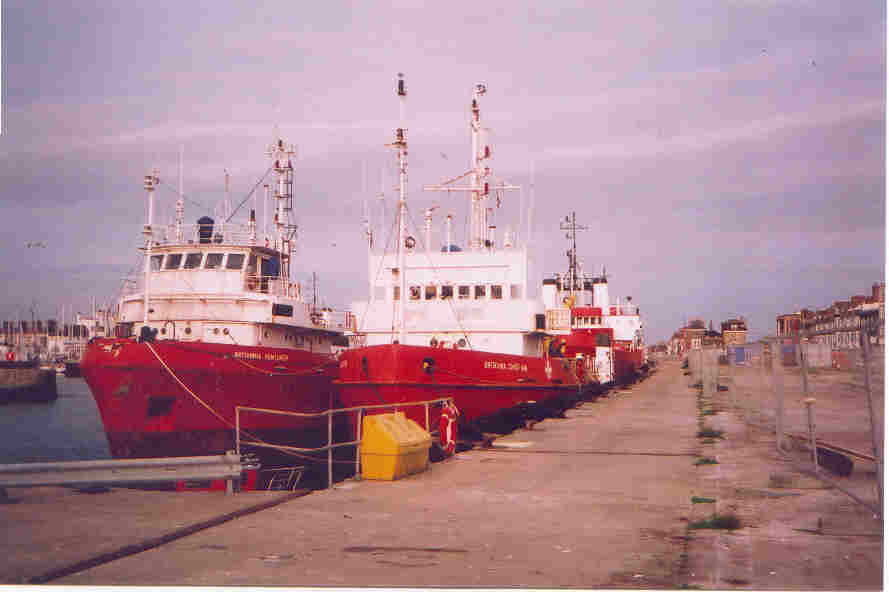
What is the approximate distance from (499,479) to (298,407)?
10548 mm

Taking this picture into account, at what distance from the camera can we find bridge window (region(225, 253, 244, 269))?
22.2 m

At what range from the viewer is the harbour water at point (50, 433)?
29328mm

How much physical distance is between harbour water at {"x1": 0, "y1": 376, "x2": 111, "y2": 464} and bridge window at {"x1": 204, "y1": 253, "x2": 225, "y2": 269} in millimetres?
7505

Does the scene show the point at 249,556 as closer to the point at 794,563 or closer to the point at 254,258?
the point at 794,563

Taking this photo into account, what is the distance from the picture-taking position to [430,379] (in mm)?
17672

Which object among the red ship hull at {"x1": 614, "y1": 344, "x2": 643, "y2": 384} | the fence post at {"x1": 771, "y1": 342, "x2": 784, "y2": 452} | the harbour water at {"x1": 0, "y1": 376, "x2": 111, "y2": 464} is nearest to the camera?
the fence post at {"x1": 771, "y1": 342, "x2": 784, "y2": 452}

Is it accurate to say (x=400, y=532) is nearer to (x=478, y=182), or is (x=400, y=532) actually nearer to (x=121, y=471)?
(x=121, y=471)

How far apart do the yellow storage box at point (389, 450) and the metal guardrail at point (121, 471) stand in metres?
1.63

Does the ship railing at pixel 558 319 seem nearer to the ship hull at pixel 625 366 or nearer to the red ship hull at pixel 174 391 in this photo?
the red ship hull at pixel 174 391

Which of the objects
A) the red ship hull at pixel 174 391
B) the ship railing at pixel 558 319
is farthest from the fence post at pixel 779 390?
the ship railing at pixel 558 319

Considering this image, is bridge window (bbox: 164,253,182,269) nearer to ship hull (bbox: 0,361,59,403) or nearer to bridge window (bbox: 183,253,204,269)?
bridge window (bbox: 183,253,204,269)

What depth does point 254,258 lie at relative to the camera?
22688 millimetres

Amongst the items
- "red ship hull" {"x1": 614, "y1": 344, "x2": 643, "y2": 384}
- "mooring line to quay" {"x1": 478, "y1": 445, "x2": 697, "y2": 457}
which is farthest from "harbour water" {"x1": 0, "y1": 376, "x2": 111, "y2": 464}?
"red ship hull" {"x1": 614, "y1": 344, "x2": 643, "y2": 384}

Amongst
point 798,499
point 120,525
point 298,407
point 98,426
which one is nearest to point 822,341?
point 798,499
